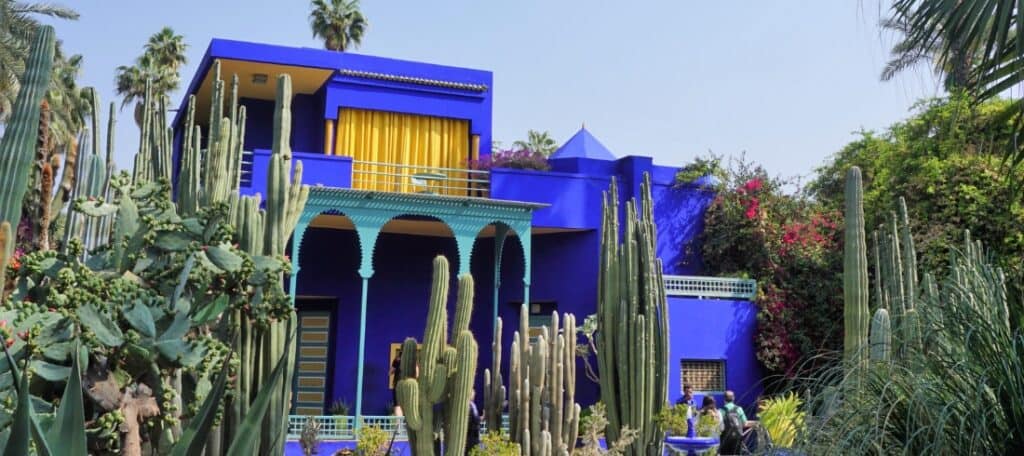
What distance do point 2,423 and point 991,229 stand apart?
17.2 m

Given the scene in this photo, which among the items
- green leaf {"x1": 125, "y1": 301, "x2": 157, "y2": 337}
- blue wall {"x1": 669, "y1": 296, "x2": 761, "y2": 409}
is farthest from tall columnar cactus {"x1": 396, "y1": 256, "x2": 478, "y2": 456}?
blue wall {"x1": 669, "y1": 296, "x2": 761, "y2": 409}

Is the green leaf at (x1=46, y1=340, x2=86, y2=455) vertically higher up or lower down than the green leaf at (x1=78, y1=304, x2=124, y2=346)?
lower down

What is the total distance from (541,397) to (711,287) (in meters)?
8.88

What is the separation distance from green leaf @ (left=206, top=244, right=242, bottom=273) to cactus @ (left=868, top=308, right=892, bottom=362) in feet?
12.2

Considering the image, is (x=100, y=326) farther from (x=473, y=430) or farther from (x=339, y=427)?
(x=339, y=427)

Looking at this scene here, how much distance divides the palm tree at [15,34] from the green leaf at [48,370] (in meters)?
15.6

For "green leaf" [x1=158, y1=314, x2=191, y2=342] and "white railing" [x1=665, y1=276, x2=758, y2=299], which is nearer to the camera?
"green leaf" [x1=158, y1=314, x2=191, y2=342]

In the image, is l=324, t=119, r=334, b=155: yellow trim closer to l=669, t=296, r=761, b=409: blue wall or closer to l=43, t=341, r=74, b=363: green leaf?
l=669, t=296, r=761, b=409: blue wall

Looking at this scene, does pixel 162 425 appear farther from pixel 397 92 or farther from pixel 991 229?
pixel 991 229

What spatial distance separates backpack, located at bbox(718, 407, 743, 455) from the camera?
40.8 ft

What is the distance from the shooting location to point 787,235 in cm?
1869

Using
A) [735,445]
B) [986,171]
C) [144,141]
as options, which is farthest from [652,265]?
[986,171]

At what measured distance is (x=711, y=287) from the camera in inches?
711

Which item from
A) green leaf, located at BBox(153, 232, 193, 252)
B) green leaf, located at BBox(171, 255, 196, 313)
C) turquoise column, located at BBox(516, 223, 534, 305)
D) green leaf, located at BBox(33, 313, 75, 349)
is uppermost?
turquoise column, located at BBox(516, 223, 534, 305)
